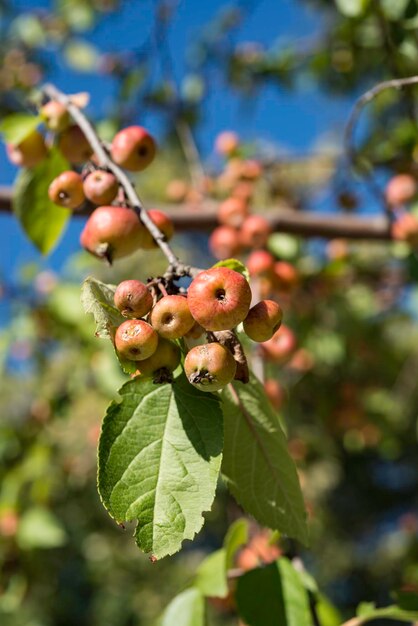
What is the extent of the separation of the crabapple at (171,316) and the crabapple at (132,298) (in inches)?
0.8

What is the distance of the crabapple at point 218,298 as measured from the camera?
680mm

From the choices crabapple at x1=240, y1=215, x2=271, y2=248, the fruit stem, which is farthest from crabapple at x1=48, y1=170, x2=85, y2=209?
crabapple at x1=240, y1=215, x2=271, y2=248

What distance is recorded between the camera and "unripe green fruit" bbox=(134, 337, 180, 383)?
740 millimetres

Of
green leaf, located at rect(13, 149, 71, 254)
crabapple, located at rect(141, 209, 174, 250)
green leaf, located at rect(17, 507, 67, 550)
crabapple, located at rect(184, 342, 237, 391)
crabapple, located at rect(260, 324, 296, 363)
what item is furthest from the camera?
green leaf, located at rect(17, 507, 67, 550)

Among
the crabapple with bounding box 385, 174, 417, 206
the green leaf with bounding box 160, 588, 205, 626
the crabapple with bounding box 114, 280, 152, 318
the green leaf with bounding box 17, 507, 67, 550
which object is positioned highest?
the crabapple with bounding box 114, 280, 152, 318

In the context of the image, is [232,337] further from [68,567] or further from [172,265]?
[68,567]

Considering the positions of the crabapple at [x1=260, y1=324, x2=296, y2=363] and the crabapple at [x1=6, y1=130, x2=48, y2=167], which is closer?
the crabapple at [x1=6, y1=130, x2=48, y2=167]

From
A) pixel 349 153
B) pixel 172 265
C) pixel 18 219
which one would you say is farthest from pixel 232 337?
pixel 349 153

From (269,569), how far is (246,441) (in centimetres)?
35

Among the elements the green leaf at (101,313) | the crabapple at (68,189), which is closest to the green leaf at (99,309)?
the green leaf at (101,313)

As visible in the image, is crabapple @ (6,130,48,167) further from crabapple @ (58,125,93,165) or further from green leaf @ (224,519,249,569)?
green leaf @ (224,519,249,569)

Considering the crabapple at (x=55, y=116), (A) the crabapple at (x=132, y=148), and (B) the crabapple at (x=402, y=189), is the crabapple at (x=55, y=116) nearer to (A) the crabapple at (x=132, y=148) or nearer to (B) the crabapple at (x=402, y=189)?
(A) the crabapple at (x=132, y=148)

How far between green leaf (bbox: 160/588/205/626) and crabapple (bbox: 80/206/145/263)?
722 millimetres

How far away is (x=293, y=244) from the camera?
7.54 ft
